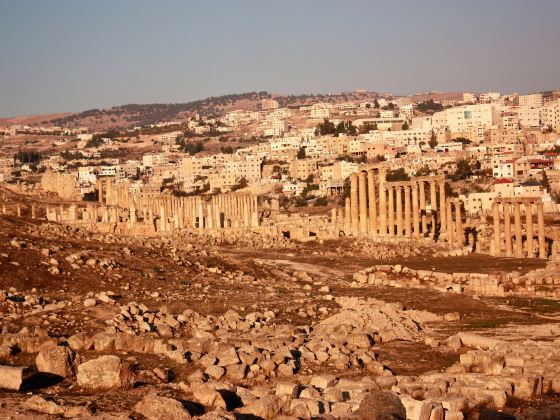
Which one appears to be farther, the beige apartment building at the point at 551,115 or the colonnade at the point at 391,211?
the beige apartment building at the point at 551,115

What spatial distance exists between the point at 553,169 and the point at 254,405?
88.9 meters

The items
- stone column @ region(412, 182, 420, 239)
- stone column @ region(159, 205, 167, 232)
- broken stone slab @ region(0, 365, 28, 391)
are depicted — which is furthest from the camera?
stone column @ region(159, 205, 167, 232)

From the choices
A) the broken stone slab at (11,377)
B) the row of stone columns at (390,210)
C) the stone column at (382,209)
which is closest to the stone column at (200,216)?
the row of stone columns at (390,210)

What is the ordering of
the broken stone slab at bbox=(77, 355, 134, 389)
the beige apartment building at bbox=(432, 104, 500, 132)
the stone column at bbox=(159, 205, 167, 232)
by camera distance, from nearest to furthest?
1. the broken stone slab at bbox=(77, 355, 134, 389)
2. the stone column at bbox=(159, 205, 167, 232)
3. the beige apartment building at bbox=(432, 104, 500, 132)

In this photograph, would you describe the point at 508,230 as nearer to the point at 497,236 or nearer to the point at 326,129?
the point at 497,236

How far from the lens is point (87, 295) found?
26938mm

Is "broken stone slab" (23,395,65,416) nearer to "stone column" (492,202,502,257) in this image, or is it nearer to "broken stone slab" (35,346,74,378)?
"broken stone slab" (35,346,74,378)

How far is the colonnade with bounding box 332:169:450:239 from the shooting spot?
60219 mm

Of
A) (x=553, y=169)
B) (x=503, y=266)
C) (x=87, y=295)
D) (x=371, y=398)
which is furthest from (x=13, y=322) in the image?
(x=553, y=169)

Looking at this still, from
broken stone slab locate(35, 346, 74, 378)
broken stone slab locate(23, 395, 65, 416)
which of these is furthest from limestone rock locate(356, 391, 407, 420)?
broken stone slab locate(35, 346, 74, 378)

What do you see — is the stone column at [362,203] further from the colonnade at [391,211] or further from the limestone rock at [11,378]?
the limestone rock at [11,378]

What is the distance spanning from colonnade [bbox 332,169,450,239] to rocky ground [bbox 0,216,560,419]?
2155cm

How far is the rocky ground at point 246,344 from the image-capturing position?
1719 cm

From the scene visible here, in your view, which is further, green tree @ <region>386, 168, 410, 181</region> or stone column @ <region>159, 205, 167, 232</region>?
green tree @ <region>386, 168, 410, 181</region>
